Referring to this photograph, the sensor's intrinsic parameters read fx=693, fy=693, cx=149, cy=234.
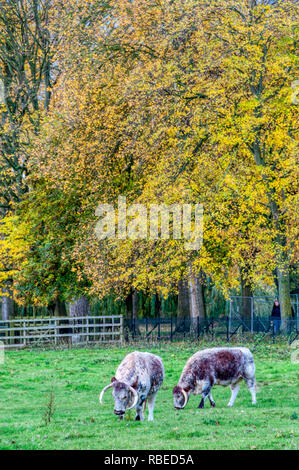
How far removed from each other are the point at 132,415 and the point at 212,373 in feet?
6.21

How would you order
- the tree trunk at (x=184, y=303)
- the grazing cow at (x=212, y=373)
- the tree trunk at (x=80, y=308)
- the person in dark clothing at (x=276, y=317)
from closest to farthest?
the grazing cow at (x=212, y=373), the person in dark clothing at (x=276, y=317), the tree trunk at (x=80, y=308), the tree trunk at (x=184, y=303)

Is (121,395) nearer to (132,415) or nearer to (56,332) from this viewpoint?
(132,415)

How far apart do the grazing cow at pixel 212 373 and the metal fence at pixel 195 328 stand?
13.7m

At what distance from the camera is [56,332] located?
31.6m

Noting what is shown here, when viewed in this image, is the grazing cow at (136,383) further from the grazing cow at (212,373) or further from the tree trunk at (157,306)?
the tree trunk at (157,306)

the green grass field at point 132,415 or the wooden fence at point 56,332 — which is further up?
the wooden fence at point 56,332

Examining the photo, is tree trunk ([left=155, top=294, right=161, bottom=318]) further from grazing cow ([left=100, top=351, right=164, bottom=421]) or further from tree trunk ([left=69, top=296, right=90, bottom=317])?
grazing cow ([left=100, top=351, right=164, bottom=421])

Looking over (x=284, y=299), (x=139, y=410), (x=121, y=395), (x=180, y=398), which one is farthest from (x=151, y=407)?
(x=284, y=299)

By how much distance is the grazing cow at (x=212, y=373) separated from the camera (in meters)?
13.9

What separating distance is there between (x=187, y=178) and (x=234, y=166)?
9.43 ft

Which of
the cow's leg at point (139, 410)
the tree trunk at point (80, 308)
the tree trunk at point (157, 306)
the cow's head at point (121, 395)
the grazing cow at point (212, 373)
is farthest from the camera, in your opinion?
the tree trunk at point (157, 306)

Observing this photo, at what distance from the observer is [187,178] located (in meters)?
26.0

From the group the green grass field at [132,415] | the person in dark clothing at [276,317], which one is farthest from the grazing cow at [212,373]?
the person in dark clothing at [276,317]
